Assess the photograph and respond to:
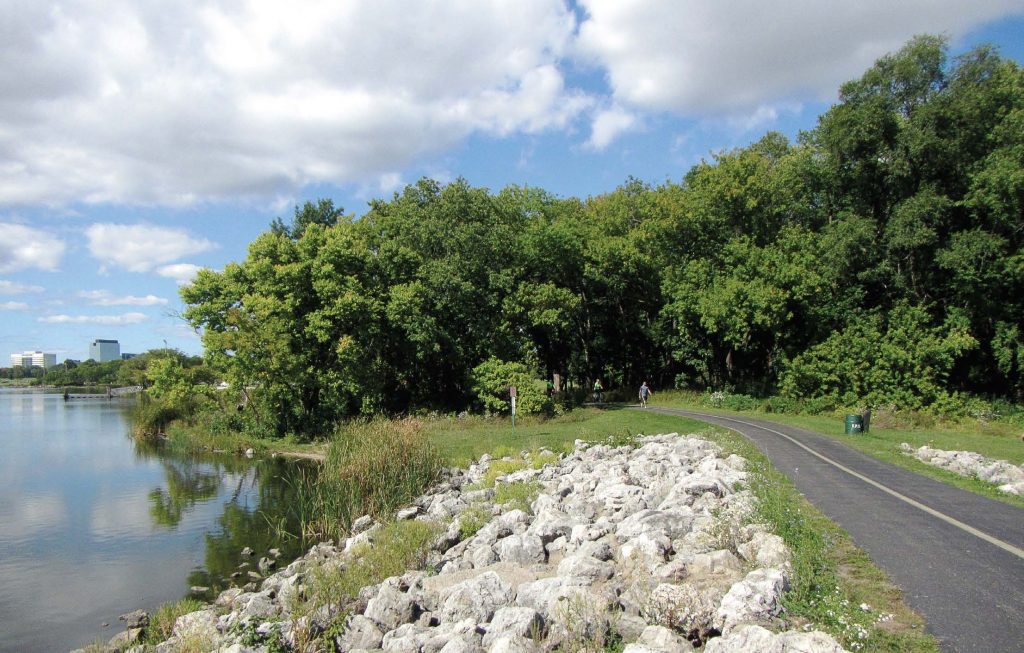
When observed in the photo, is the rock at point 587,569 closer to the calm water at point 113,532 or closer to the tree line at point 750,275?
the calm water at point 113,532

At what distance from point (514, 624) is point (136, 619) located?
305 inches

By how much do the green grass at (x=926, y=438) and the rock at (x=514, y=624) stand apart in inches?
378

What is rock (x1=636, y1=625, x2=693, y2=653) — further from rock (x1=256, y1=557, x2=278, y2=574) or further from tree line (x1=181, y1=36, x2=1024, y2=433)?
tree line (x1=181, y1=36, x2=1024, y2=433)

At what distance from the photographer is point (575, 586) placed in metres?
8.68

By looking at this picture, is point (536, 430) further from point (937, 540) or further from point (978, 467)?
point (937, 540)

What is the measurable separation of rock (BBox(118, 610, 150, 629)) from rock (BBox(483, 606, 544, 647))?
7.08m

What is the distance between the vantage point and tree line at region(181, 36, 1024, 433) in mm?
32438

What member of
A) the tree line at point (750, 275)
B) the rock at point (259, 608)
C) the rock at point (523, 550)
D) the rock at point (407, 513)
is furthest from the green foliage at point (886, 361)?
the rock at point (259, 608)

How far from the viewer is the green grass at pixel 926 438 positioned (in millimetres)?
14828

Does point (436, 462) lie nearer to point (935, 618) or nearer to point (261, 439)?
point (935, 618)

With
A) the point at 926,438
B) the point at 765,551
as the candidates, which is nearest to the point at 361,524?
the point at 765,551

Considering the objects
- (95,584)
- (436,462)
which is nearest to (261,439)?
(436,462)

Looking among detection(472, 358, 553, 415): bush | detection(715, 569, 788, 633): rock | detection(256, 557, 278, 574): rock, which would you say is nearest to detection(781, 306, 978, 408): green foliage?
detection(472, 358, 553, 415): bush

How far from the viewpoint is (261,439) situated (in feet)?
113
